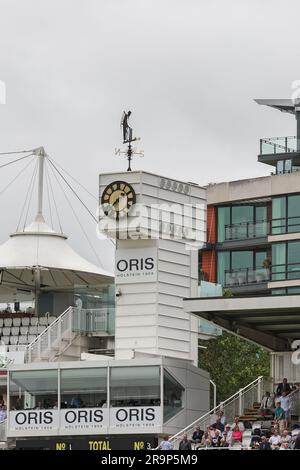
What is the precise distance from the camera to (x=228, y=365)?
68.1m

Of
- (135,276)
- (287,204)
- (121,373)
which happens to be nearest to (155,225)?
(135,276)

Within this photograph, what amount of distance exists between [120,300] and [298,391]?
7641mm

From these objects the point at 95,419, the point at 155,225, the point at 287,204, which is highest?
the point at 287,204

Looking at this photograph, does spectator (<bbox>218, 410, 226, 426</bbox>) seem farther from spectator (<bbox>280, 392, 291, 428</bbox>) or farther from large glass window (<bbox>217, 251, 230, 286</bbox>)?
large glass window (<bbox>217, 251, 230, 286</bbox>)

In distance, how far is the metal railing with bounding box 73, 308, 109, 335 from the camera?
57094 millimetres

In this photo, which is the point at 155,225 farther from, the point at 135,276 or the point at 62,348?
the point at 62,348

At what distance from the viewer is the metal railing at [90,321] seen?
5709 centimetres

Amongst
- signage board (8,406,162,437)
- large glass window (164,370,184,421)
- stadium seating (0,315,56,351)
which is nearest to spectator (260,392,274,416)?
large glass window (164,370,184,421)

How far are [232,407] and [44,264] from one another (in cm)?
1320

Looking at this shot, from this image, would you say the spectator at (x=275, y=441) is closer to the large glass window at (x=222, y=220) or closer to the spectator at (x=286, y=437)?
the spectator at (x=286, y=437)

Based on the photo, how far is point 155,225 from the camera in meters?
53.5

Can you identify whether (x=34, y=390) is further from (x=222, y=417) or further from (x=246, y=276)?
(x=246, y=276)

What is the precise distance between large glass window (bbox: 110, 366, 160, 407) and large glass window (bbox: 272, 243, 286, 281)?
34.7 metres

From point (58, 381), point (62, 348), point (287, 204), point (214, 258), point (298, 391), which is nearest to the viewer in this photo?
point (298, 391)
